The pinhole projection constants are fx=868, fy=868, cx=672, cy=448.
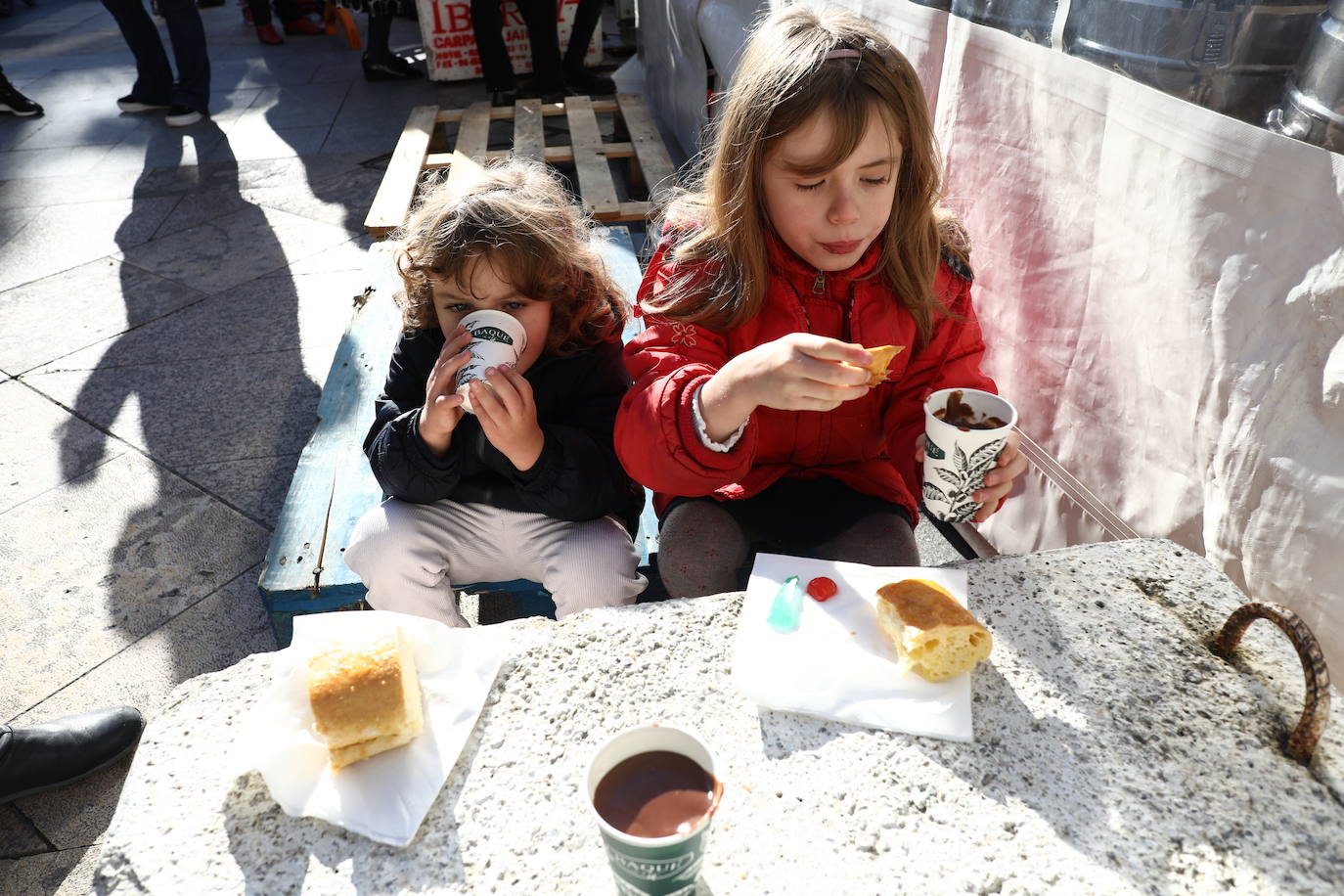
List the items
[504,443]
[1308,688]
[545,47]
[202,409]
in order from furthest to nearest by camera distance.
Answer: [545,47] < [202,409] < [504,443] < [1308,688]

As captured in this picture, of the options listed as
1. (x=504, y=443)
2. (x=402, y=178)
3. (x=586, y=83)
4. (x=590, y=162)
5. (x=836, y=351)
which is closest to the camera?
(x=836, y=351)

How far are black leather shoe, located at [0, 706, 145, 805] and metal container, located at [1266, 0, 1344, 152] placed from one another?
2.90 m

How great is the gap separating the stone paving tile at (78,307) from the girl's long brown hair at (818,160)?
3.50 meters

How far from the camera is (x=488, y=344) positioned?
175cm

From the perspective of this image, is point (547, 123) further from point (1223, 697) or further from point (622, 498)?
point (1223, 697)

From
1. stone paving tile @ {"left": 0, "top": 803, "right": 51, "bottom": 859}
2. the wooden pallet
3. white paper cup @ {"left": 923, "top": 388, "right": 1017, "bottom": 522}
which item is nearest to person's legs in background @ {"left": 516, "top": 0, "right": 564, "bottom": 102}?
the wooden pallet

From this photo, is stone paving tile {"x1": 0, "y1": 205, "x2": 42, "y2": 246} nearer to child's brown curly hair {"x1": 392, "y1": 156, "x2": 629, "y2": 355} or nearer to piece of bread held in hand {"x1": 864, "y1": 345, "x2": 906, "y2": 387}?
child's brown curly hair {"x1": 392, "y1": 156, "x2": 629, "y2": 355}

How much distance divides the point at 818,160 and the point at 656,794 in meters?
1.22

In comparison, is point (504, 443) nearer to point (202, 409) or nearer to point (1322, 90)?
point (1322, 90)

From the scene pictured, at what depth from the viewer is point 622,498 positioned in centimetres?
209

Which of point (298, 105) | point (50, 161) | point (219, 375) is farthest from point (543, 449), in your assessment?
point (298, 105)

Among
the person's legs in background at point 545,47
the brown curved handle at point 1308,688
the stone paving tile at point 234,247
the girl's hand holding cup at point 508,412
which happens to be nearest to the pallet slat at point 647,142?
the person's legs in background at point 545,47

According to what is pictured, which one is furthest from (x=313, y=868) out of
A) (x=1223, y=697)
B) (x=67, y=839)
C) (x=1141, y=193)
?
(x=1141, y=193)

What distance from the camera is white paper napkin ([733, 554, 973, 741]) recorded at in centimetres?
120
